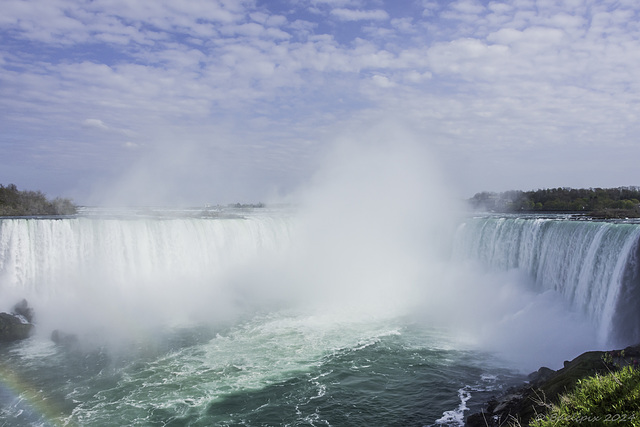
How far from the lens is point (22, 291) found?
15.8 metres

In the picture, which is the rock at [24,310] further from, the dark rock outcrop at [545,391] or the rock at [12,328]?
the dark rock outcrop at [545,391]

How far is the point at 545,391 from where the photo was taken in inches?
302

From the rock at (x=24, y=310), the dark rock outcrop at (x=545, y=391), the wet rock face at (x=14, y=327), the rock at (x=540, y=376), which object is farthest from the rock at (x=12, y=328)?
the rock at (x=540, y=376)

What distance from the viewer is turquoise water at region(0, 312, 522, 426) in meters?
8.46

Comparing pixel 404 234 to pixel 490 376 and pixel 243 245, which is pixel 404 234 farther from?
pixel 490 376

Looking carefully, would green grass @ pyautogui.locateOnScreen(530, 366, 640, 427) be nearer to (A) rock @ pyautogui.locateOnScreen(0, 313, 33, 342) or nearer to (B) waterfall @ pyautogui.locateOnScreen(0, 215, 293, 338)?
(B) waterfall @ pyautogui.locateOnScreen(0, 215, 293, 338)

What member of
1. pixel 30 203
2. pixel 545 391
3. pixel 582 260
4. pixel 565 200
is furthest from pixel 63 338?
pixel 565 200

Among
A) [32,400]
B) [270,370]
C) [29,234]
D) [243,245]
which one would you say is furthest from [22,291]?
[270,370]

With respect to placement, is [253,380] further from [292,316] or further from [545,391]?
[545,391]

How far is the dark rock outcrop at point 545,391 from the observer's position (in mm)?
7156

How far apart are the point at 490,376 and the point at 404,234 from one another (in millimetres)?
15519

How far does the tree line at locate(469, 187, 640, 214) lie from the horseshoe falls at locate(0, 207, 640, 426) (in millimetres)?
14362

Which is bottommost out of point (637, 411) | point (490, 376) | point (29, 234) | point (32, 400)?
point (490, 376)

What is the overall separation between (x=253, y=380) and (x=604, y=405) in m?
7.48
